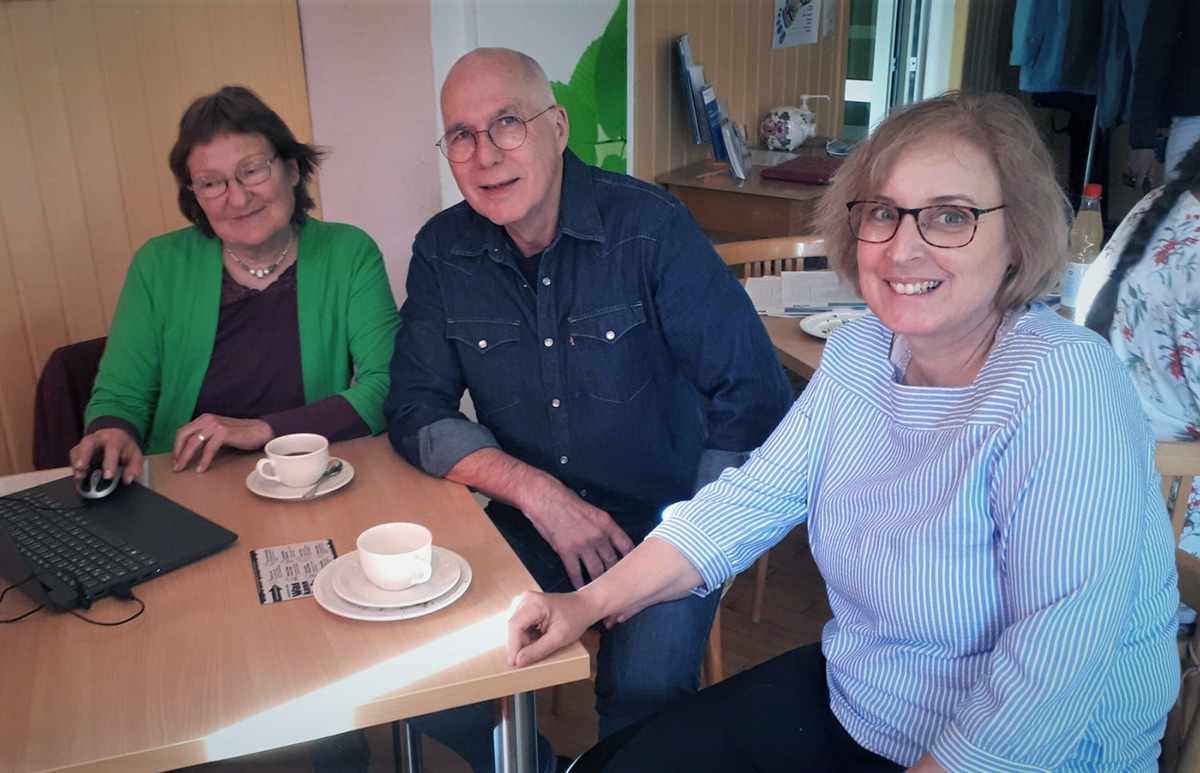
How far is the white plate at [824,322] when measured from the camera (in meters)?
2.06

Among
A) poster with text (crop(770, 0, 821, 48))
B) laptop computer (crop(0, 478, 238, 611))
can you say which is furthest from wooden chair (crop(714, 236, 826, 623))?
poster with text (crop(770, 0, 821, 48))

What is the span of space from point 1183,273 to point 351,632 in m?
1.28

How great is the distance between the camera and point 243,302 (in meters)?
1.84

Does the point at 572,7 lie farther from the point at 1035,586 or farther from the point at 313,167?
the point at 1035,586

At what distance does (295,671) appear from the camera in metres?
1.00

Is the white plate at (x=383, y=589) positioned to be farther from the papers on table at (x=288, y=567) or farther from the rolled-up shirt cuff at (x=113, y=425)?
the rolled-up shirt cuff at (x=113, y=425)

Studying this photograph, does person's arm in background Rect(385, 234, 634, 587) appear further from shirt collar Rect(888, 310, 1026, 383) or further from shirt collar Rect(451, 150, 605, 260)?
shirt collar Rect(888, 310, 1026, 383)

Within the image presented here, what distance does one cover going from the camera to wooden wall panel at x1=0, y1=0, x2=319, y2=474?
83.0 inches

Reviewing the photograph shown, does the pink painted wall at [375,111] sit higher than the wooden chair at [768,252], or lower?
higher

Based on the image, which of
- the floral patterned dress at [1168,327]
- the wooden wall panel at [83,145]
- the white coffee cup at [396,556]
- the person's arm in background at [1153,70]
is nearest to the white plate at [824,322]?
the floral patterned dress at [1168,327]

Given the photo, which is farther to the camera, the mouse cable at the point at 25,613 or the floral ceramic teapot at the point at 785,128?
the floral ceramic teapot at the point at 785,128

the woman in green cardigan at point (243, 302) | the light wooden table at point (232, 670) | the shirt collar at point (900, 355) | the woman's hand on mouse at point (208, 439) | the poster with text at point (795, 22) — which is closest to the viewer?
the light wooden table at point (232, 670)

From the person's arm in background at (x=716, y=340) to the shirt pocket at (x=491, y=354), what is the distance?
25 cm

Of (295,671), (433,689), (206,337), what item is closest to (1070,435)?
(433,689)
